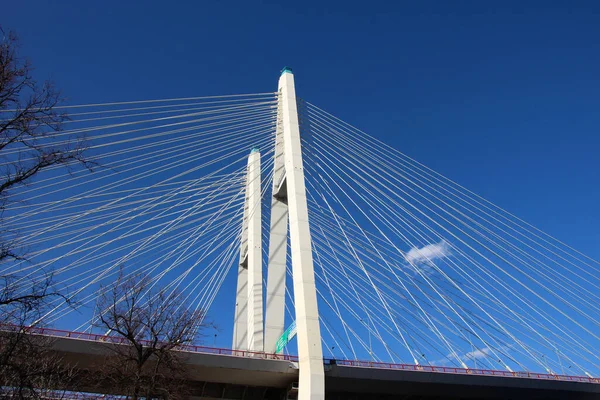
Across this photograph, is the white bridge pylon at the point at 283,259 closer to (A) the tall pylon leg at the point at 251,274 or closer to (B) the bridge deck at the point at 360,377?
(A) the tall pylon leg at the point at 251,274

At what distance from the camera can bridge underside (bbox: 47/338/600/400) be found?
22422 mm

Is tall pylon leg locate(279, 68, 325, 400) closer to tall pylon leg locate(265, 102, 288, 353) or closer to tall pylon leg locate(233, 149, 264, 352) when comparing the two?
tall pylon leg locate(265, 102, 288, 353)

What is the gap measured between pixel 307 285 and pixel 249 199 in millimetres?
11805

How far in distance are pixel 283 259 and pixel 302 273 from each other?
20.5 feet

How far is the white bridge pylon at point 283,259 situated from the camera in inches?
739

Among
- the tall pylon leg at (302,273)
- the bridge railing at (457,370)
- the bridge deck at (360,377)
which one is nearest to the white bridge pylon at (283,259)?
the tall pylon leg at (302,273)

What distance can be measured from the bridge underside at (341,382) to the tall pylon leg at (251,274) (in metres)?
2.26

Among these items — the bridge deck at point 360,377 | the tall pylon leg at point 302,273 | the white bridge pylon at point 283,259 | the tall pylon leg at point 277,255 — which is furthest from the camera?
the tall pylon leg at point 277,255

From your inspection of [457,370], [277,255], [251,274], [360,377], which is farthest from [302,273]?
[457,370]

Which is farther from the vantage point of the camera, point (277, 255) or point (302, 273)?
point (277, 255)

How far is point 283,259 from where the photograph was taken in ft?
85.1

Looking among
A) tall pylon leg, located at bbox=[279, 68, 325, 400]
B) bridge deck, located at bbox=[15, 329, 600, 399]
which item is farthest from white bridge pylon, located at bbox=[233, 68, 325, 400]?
bridge deck, located at bbox=[15, 329, 600, 399]

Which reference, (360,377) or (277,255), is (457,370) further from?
(277,255)

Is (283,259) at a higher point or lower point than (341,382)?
higher
